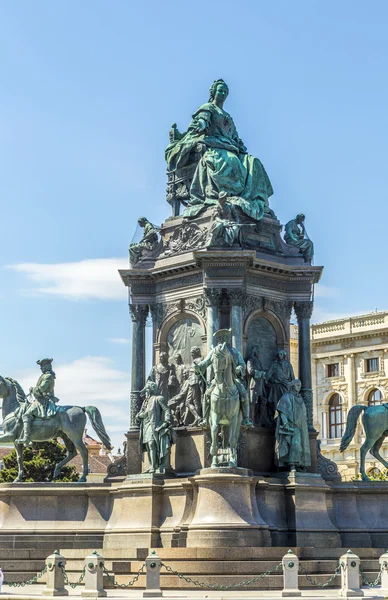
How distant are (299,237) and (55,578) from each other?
1364cm

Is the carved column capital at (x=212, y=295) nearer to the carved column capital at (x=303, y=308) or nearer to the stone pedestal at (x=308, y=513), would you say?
the carved column capital at (x=303, y=308)

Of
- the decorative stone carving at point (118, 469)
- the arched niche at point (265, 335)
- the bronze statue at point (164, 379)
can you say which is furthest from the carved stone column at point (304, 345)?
the decorative stone carving at point (118, 469)

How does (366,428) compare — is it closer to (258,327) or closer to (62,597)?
(258,327)

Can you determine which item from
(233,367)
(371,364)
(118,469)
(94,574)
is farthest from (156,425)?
(371,364)

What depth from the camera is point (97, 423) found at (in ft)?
104

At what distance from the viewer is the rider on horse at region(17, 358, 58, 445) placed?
3095 cm

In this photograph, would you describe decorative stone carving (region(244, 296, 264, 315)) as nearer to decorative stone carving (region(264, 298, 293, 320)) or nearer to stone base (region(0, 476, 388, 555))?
decorative stone carving (region(264, 298, 293, 320))

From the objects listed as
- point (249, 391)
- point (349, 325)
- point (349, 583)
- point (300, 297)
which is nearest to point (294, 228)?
point (300, 297)

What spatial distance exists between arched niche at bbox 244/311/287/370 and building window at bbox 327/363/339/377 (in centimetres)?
5493

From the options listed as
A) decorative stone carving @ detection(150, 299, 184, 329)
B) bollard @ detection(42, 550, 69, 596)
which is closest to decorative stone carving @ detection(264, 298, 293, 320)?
decorative stone carving @ detection(150, 299, 184, 329)

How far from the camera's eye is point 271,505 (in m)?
28.2

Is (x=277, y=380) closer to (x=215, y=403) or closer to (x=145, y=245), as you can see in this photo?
(x=215, y=403)

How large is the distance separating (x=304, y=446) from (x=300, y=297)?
478 centimetres

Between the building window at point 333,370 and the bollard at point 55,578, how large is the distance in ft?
209
